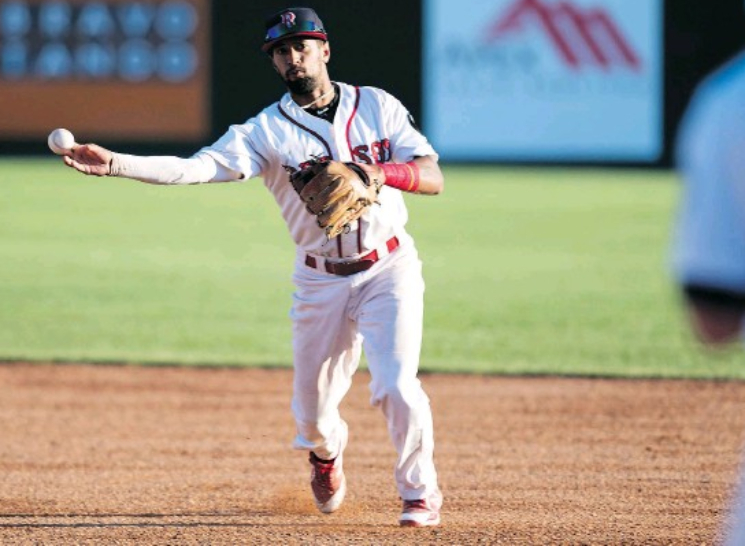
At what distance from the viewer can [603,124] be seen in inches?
878

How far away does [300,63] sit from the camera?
17.5ft

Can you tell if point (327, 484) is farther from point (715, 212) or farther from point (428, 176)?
point (715, 212)

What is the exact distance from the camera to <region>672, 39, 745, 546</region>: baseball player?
2258 millimetres

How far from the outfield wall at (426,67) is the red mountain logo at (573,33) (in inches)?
0.8

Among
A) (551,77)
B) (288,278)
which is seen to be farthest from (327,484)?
(551,77)

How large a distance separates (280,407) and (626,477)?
2.51m

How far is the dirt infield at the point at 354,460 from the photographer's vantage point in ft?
17.6

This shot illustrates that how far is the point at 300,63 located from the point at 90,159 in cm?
84

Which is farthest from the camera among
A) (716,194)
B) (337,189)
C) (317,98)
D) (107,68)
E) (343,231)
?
(107,68)

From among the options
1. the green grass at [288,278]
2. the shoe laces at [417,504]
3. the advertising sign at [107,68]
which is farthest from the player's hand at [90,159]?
the advertising sign at [107,68]

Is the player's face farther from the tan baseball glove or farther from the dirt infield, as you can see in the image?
the dirt infield

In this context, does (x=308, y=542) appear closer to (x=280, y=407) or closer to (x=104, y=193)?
(x=280, y=407)

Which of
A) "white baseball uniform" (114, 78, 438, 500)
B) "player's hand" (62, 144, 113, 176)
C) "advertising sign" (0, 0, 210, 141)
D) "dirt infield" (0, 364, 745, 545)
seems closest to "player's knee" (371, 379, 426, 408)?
"white baseball uniform" (114, 78, 438, 500)

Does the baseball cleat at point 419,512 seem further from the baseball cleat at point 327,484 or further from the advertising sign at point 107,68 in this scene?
the advertising sign at point 107,68
